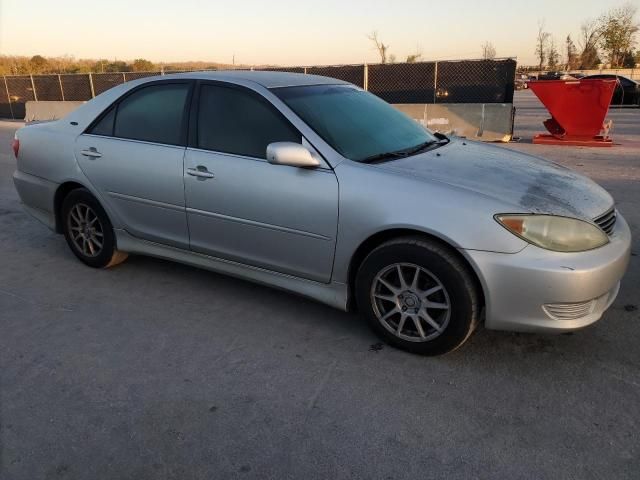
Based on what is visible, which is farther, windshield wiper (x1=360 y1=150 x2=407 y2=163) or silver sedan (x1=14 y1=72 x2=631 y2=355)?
windshield wiper (x1=360 y1=150 x2=407 y2=163)

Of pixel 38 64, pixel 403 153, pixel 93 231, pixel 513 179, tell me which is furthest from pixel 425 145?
pixel 38 64

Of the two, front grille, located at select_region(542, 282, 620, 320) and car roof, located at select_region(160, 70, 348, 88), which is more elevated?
car roof, located at select_region(160, 70, 348, 88)

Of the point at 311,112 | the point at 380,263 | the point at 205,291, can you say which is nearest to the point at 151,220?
the point at 205,291

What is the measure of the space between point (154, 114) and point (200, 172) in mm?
Result: 744

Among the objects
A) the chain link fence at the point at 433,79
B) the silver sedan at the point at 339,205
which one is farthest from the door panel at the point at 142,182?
the chain link fence at the point at 433,79

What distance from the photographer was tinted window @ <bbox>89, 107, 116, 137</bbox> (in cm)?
416

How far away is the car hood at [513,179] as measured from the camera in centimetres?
283

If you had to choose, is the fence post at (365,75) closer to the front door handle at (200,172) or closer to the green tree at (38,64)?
the front door handle at (200,172)

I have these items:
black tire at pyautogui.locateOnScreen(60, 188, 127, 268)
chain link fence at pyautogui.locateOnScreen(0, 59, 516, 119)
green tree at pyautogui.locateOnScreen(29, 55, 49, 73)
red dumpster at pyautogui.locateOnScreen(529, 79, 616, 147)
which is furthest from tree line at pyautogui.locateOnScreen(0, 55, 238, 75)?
black tire at pyautogui.locateOnScreen(60, 188, 127, 268)

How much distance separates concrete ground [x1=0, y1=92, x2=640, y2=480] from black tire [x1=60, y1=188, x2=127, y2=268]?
1.61 ft

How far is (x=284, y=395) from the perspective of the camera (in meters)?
2.70

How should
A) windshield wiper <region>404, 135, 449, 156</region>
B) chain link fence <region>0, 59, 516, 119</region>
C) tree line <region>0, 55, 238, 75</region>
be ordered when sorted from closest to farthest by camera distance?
1. windshield wiper <region>404, 135, 449, 156</region>
2. chain link fence <region>0, 59, 516, 119</region>
3. tree line <region>0, 55, 238, 75</region>

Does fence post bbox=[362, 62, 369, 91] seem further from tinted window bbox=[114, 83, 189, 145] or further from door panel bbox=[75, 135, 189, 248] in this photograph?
door panel bbox=[75, 135, 189, 248]

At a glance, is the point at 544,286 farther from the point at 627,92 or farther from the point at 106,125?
the point at 627,92
